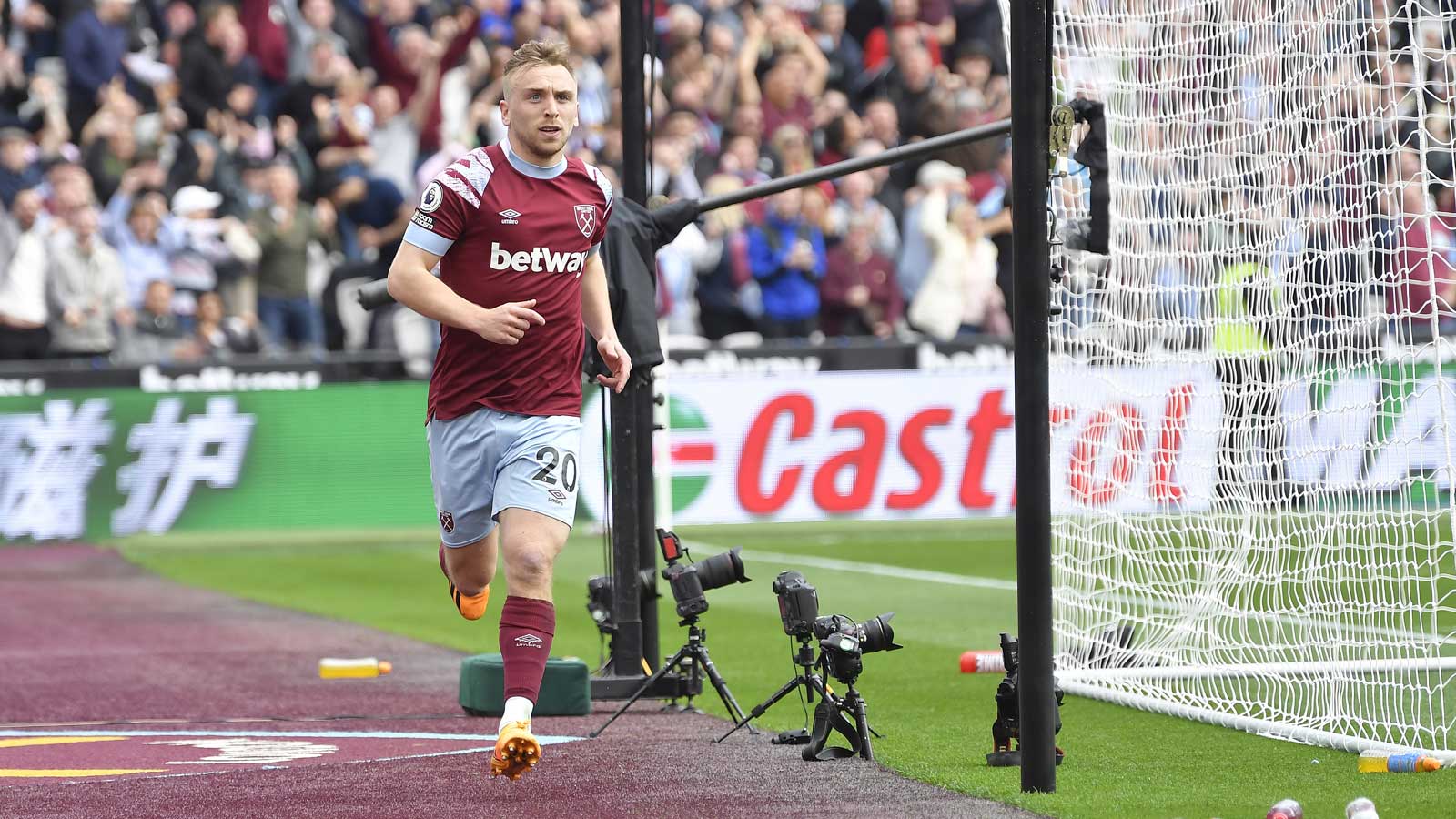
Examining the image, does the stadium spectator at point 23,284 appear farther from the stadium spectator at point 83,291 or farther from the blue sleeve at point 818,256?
the blue sleeve at point 818,256

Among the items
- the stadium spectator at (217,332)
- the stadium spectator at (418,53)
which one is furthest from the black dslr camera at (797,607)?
the stadium spectator at (418,53)

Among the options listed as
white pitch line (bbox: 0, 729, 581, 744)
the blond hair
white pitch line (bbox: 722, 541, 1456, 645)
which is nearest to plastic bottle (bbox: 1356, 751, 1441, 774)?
white pitch line (bbox: 722, 541, 1456, 645)

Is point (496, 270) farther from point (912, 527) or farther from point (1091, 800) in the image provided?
point (912, 527)

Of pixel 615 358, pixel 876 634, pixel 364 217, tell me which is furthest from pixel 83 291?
pixel 876 634

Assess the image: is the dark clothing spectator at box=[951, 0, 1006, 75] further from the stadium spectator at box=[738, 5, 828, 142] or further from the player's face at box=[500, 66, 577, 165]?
the player's face at box=[500, 66, 577, 165]

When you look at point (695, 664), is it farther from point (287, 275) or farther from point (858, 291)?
point (858, 291)

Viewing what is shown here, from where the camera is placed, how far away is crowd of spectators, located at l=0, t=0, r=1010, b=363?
62.2ft

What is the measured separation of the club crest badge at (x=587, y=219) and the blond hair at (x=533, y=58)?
0.45 metres

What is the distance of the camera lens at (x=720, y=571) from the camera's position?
25.9 ft

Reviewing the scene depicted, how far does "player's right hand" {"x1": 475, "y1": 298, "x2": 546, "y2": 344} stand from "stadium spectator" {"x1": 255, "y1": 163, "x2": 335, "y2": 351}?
43.9ft

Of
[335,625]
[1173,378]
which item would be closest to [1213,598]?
[1173,378]

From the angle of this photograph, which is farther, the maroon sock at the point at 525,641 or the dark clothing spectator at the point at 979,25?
the dark clothing spectator at the point at 979,25

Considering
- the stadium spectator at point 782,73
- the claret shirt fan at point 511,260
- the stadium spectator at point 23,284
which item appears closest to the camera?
the claret shirt fan at point 511,260

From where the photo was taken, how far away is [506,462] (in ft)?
22.2
